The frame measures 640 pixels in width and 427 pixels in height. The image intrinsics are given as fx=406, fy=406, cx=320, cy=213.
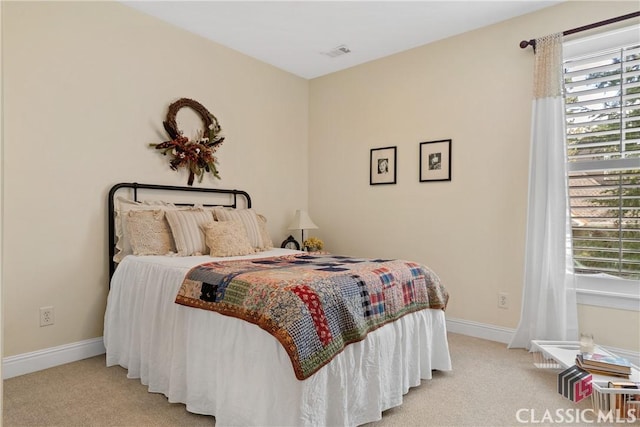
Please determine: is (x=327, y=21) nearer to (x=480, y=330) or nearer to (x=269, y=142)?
(x=269, y=142)

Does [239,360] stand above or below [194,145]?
below

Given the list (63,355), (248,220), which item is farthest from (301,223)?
(63,355)

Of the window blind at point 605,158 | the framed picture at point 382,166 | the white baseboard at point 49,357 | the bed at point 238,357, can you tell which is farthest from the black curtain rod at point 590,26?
the white baseboard at point 49,357

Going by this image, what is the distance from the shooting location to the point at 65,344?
282 centimetres

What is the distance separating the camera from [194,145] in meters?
3.47

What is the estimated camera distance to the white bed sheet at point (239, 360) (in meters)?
1.77

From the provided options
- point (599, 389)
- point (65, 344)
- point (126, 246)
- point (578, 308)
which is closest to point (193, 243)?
point (126, 246)

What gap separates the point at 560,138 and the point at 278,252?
2311 mm

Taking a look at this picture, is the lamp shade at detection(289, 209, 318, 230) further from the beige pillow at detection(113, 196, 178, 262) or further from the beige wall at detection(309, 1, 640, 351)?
the beige pillow at detection(113, 196, 178, 262)

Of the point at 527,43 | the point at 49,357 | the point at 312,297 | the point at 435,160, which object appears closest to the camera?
the point at 312,297

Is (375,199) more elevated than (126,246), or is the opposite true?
(375,199)

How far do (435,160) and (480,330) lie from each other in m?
1.54

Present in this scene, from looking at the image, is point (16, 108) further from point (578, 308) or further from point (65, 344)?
point (578, 308)

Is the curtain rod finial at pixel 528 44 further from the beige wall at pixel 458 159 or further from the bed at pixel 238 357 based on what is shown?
the bed at pixel 238 357
